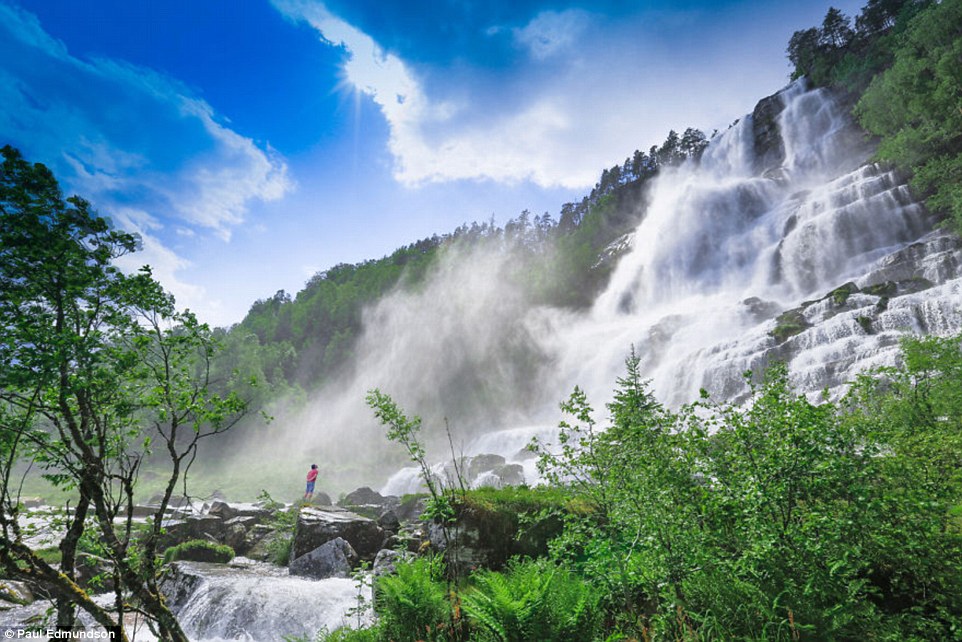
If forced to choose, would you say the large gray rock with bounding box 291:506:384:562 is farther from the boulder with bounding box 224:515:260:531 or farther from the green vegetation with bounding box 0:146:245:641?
the green vegetation with bounding box 0:146:245:641

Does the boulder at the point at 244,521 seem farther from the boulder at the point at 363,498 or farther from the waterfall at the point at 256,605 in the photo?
the boulder at the point at 363,498

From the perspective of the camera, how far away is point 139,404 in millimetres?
4777

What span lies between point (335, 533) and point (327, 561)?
3.08ft

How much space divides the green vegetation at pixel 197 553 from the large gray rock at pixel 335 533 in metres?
2.61

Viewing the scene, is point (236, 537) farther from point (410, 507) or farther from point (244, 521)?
point (410, 507)

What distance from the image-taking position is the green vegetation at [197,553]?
12.2m

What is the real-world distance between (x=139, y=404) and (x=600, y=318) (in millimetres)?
46779

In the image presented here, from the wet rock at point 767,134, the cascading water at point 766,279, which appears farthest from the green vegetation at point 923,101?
the wet rock at point 767,134

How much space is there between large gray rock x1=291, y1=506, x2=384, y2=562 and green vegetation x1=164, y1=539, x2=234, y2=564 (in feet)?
8.56

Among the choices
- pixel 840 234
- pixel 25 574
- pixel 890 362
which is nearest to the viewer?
pixel 25 574

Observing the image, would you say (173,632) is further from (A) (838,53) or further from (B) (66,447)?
(A) (838,53)

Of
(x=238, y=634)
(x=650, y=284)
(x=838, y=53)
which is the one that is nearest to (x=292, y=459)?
(x=650, y=284)

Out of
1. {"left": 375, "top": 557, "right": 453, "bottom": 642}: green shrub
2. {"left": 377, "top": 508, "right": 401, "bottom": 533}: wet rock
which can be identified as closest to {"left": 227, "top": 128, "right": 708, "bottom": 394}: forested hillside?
{"left": 377, "top": 508, "right": 401, "bottom": 533}: wet rock

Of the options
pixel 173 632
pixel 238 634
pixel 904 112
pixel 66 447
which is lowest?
pixel 238 634
